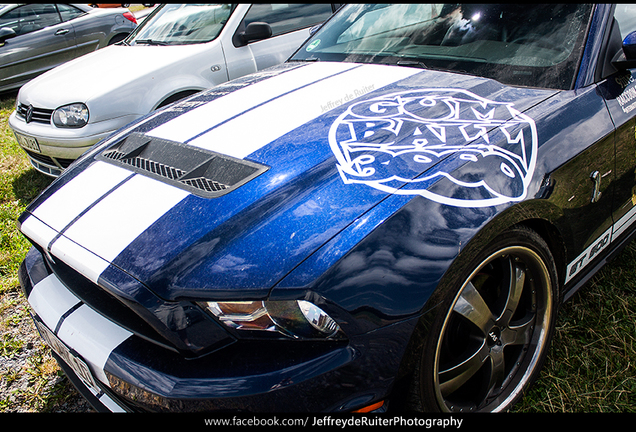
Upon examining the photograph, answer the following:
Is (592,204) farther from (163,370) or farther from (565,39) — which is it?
(163,370)

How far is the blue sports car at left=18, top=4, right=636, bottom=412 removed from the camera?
1.12 m

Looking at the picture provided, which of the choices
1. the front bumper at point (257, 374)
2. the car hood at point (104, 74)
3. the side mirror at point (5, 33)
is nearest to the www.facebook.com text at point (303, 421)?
the front bumper at point (257, 374)

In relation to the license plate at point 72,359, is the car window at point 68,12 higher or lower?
higher

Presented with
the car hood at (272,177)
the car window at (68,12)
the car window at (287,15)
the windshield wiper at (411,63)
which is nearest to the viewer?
the car hood at (272,177)

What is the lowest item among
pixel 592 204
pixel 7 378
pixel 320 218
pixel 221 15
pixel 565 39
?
pixel 7 378

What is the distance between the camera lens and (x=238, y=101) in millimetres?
1981

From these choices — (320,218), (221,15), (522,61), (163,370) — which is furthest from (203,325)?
(221,15)

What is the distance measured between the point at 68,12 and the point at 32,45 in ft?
2.87

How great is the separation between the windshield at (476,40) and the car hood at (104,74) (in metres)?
1.48

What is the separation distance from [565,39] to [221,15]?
2912mm

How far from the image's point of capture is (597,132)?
1612 millimetres

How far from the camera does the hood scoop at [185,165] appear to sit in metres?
1.42

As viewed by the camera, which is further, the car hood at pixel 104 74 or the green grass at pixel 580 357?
the car hood at pixel 104 74

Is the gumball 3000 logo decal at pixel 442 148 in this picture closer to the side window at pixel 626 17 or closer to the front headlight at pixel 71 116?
the side window at pixel 626 17
